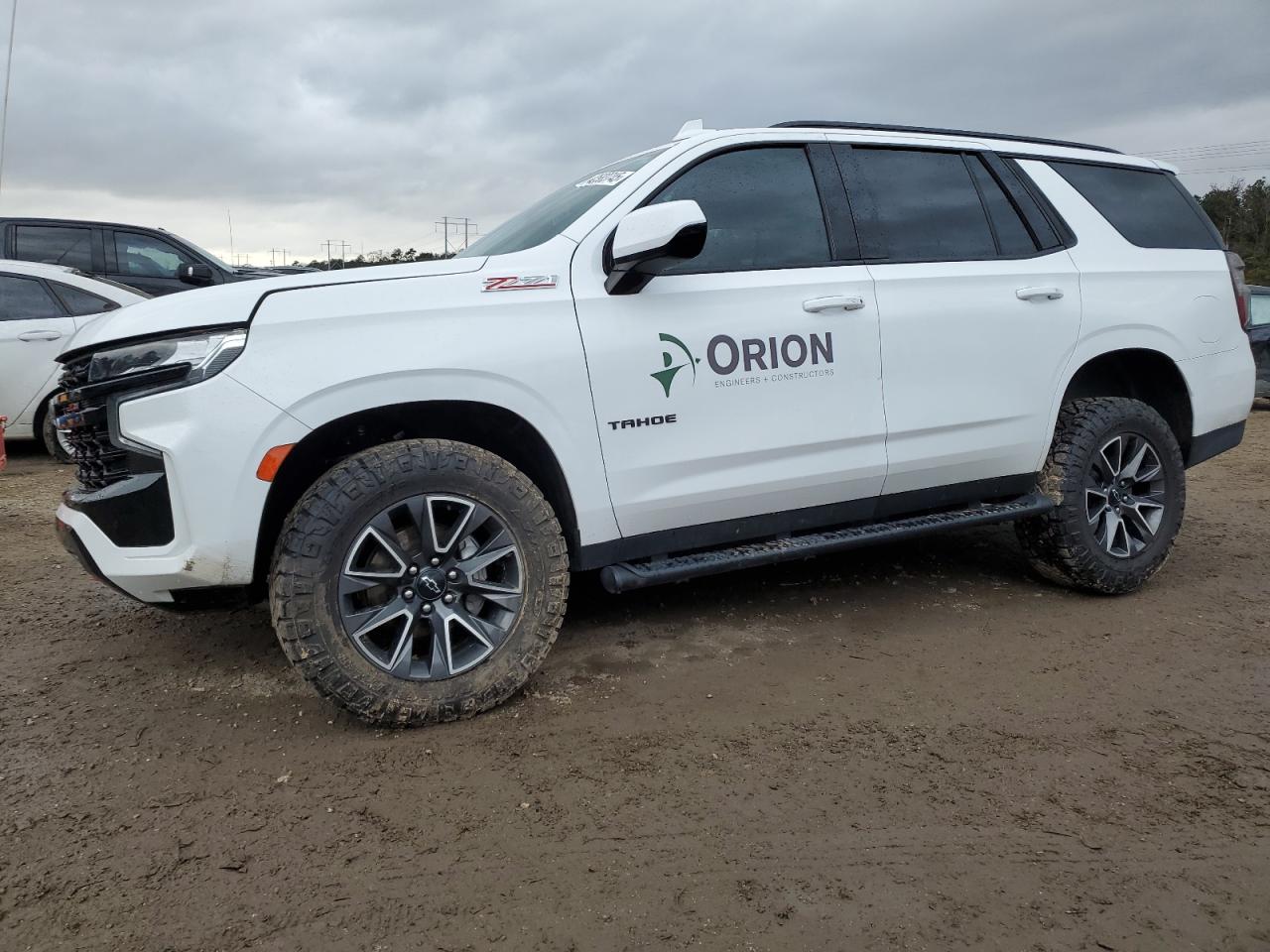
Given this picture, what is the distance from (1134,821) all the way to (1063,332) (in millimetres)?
2207

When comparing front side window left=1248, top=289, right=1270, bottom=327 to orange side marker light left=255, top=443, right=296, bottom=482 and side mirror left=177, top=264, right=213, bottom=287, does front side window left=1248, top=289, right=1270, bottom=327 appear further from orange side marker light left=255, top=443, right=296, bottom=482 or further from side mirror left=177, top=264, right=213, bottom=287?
orange side marker light left=255, top=443, right=296, bottom=482

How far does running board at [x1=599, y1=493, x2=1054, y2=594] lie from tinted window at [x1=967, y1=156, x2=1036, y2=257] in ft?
3.52

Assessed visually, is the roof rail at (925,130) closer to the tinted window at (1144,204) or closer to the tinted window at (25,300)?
the tinted window at (1144,204)

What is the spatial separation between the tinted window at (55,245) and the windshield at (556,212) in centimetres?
653

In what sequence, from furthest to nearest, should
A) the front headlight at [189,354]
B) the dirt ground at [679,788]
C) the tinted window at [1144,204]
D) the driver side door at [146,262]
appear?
the driver side door at [146,262]
the tinted window at [1144,204]
the front headlight at [189,354]
the dirt ground at [679,788]

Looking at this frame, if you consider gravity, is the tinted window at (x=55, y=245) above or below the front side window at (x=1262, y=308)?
above

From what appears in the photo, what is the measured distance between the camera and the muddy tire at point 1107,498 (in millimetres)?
4055

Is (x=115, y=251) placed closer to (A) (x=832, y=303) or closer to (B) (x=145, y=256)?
(B) (x=145, y=256)

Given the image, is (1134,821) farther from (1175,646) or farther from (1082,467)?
(1082,467)

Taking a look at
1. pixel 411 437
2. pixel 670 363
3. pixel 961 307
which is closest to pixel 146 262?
pixel 411 437

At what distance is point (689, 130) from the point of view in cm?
375

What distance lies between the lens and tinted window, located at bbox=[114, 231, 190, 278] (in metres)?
8.92

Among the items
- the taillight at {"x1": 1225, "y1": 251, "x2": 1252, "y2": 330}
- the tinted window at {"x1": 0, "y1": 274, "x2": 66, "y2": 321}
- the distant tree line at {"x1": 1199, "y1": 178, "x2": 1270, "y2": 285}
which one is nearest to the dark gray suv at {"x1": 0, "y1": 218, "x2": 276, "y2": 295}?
→ the tinted window at {"x1": 0, "y1": 274, "x2": 66, "y2": 321}

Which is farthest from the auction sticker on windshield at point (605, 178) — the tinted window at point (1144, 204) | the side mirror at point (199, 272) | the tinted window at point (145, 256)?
the tinted window at point (145, 256)
